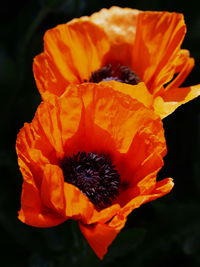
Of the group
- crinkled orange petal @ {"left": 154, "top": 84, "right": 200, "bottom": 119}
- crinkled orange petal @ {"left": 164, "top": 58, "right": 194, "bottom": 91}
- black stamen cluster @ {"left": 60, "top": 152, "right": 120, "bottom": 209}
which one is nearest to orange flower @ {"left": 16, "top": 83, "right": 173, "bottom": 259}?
black stamen cluster @ {"left": 60, "top": 152, "right": 120, "bottom": 209}

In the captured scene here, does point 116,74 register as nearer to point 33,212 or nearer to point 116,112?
point 116,112

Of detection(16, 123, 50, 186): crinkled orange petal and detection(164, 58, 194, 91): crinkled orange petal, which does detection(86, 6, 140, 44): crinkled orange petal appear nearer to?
detection(164, 58, 194, 91): crinkled orange petal

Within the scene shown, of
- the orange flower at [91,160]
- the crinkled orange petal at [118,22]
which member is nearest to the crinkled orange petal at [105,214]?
the orange flower at [91,160]

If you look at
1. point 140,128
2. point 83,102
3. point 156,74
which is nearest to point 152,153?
point 140,128

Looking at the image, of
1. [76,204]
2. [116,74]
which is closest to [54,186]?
[76,204]

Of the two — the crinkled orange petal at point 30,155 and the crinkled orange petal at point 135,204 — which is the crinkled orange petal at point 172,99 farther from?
the crinkled orange petal at point 30,155
